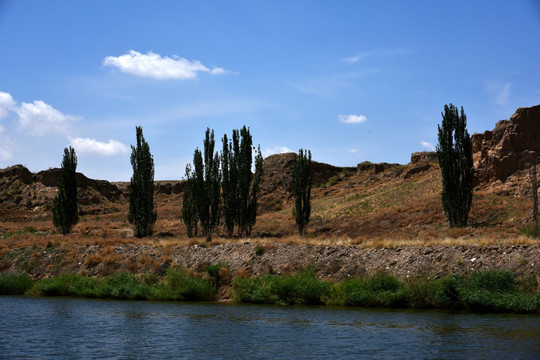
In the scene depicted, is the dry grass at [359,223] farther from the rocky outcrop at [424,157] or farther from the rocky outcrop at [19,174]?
the rocky outcrop at [19,174]

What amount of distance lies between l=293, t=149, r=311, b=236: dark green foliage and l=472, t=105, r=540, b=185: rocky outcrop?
63.5 feet

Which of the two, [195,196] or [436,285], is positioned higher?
[195,196]

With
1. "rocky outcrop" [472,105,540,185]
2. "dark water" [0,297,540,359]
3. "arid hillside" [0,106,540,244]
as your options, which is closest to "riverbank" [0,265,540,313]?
"dark water" [0,297,540,359]

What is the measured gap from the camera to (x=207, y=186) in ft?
153

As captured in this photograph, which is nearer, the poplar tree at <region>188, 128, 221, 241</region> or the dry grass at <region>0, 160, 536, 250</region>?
the dry grass at <region>0, 160, 536, 250</region>

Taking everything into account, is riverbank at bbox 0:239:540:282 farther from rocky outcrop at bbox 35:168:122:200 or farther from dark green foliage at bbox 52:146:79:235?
rocky outcrop at bbox 35:168:122:200

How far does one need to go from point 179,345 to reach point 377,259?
48.8 ft

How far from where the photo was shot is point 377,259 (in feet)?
92.1

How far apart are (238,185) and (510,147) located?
2808cm

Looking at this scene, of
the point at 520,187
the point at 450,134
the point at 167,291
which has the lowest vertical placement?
the point at 167,291

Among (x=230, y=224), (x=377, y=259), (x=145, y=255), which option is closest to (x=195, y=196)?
(x=230, y=224)

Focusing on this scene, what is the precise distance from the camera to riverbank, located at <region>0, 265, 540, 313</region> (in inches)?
888

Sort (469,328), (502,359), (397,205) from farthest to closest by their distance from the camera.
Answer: (397,205), (469,328), (502,359)

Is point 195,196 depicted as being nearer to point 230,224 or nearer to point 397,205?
point 230,224
